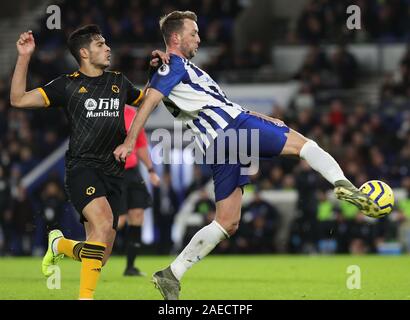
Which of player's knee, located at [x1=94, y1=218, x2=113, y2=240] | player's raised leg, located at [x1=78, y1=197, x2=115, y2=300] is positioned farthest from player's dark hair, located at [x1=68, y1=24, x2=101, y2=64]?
player's knee, located at [x1=94, y1=218, x2=113, y2=240]

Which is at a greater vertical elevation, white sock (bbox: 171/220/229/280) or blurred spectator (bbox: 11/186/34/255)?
white sock (bbox: 171/220/229/280)

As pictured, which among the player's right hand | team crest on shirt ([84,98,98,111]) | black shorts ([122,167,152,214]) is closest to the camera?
the player's right hand

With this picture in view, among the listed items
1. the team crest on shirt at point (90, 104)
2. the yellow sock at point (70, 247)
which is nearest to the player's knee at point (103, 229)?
the yellow sock at point (70, 247)

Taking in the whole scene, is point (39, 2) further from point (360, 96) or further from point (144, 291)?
point (144, 291)

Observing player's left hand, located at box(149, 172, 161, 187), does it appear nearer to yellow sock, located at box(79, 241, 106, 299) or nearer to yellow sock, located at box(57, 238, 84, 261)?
yellow sock, located at box(57, 238, 84, 261)

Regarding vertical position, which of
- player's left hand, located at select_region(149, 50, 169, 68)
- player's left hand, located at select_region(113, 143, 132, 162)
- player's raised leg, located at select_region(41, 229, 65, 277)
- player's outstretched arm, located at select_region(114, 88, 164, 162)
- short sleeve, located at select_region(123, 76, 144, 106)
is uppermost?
player's left hand, located at select_region(149, 50, 169, 68)

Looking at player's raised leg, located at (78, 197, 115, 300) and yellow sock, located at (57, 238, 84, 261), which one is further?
yellow sock, located at (57, 238, 84, 261)

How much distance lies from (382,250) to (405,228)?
54cm

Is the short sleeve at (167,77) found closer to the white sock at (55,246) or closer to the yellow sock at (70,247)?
the yellow sock at (70,247)

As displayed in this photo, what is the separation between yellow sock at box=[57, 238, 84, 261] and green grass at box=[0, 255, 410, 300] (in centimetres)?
39

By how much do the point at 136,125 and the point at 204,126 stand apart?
0.65 metres

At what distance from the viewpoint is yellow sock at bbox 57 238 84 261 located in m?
9.05
